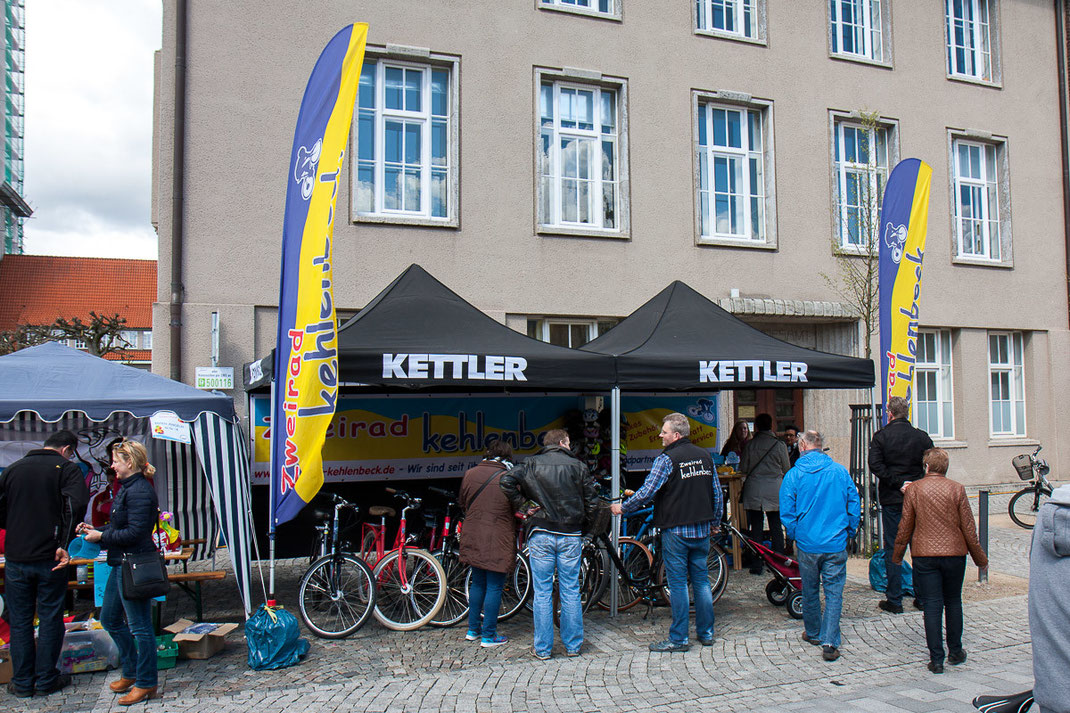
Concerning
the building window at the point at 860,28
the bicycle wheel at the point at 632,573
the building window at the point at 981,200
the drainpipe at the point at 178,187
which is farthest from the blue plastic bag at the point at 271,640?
the building window at the point at 981,200

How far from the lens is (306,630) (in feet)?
22.4

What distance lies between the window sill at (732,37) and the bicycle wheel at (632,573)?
957cm

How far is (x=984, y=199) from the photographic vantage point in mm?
16234

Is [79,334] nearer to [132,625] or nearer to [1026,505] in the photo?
[132,625]

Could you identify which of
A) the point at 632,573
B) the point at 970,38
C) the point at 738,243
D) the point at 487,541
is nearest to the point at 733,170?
the point at 738,243

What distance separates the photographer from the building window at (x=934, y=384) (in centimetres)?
1552

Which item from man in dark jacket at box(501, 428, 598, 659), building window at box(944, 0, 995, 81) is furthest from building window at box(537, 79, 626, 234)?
man in dark jacket at box(501, 428, 598, 659)

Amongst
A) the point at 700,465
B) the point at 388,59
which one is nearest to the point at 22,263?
the point at 388,59

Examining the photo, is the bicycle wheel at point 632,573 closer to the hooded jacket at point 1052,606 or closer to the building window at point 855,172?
the hooded jacket at point 1052,606

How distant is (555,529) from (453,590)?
153 centimetres

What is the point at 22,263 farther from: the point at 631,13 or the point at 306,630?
the point at 306,630

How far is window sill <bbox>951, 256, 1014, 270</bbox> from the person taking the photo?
15409 millimetres

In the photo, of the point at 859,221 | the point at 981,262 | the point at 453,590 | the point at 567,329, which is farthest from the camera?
the point at 981,262

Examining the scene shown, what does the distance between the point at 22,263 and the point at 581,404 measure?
54.1m
